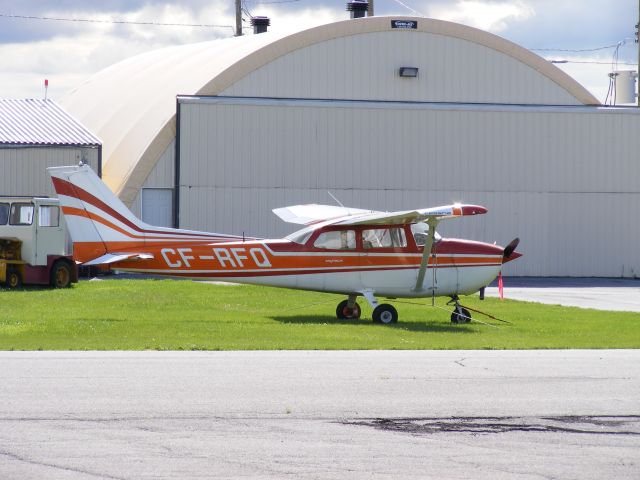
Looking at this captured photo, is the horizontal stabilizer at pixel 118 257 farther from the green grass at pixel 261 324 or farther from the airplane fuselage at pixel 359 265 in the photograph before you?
the green grass at pixel 261 324

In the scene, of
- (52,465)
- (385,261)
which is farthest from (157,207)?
(52,465)

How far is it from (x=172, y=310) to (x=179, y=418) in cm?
1351

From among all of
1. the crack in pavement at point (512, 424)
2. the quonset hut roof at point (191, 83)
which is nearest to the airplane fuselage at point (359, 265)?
the crack in pavement at point (512, 424)

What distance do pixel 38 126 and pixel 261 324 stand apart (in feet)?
65.5

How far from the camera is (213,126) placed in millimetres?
37719

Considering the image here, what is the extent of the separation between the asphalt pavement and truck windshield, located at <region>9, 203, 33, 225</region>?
16726mm

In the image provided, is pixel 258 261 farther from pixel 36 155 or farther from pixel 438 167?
pixel 438 167

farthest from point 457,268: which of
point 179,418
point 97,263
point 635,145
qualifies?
point 635,145

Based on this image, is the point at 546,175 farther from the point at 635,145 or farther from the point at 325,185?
the point at 325,185

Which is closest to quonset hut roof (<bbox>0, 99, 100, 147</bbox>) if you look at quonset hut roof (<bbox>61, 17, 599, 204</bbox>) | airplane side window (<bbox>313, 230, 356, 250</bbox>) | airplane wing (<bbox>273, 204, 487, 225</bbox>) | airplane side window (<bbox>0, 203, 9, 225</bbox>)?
quonset hut roof (<bbox>61, 17, 599, 204</bbox>)

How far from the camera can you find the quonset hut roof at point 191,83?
38250mm

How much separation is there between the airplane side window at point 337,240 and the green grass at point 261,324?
4.59 feet

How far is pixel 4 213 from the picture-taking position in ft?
104

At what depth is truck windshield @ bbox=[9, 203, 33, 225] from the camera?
103ft
